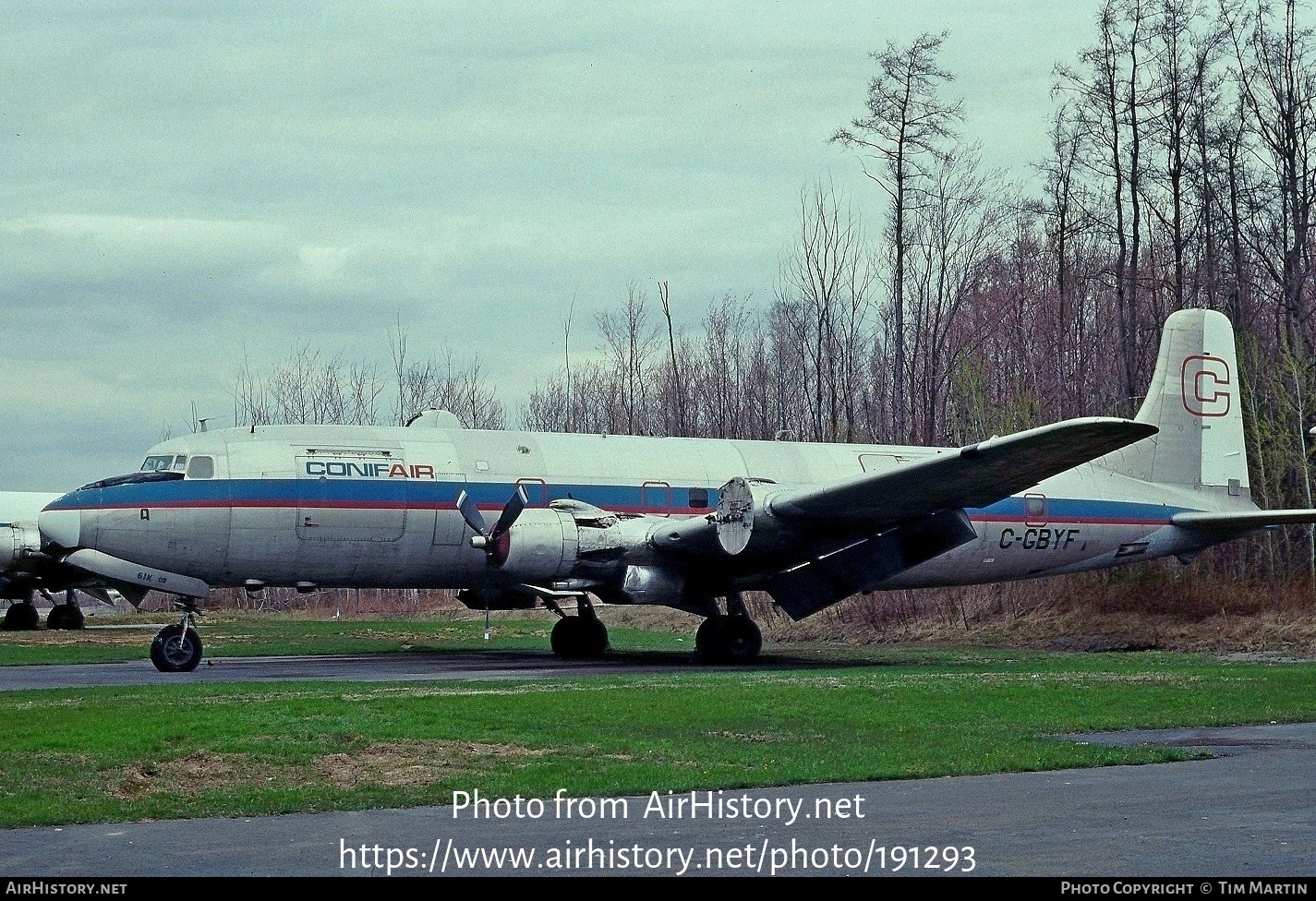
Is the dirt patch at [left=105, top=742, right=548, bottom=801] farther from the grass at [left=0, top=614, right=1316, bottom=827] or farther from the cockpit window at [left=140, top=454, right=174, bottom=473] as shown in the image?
the cockpit window at [left=140, top=454, right=174, bottom=473]

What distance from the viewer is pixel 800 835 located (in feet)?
26.8

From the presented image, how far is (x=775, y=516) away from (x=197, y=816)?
44.4 feet

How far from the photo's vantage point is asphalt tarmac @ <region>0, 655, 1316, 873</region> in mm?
7215

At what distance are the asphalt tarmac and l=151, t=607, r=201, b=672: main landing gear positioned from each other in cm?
1298

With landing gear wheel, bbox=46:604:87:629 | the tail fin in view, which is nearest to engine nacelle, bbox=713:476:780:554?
the tail fin

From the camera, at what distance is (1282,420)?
115 ft

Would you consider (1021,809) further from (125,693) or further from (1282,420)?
(1282,420)

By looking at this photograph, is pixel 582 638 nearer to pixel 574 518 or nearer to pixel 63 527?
pixel 574 518

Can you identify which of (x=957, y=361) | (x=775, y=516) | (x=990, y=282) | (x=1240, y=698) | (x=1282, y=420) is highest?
(x=990, y=282)

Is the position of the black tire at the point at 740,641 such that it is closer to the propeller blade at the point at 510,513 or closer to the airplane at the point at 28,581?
the propeller blade at the point at 510,513

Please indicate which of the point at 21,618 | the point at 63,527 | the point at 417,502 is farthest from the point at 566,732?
the point at 21,618

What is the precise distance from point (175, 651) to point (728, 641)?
8600mm

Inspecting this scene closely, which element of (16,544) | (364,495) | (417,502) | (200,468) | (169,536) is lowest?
(169,536)

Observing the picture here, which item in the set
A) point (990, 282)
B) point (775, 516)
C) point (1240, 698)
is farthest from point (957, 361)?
point (1240, 698)
